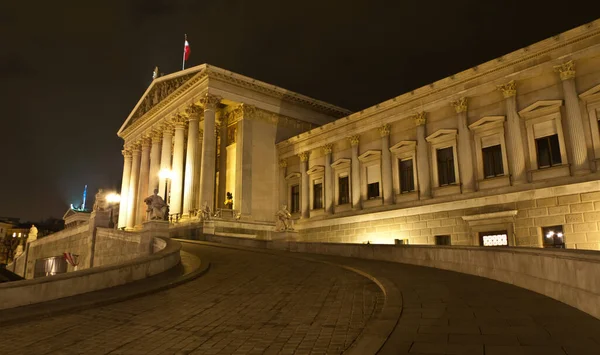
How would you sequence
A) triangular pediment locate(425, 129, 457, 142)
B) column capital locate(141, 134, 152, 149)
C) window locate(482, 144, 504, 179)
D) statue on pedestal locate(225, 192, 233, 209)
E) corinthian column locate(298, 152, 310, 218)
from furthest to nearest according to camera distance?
column capital locate(141, 134, 152, 149), statue on pedestal locate(225, 192, 233, 209), corinthian column locate(298, 152, 310, 218), triangular pediment locate(425, 129, 457, 142), window locate(482, 144, 504, 179)

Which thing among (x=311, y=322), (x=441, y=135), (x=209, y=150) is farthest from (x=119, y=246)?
(x=441, y=135)

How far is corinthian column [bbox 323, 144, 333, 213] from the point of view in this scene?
35.6 metres

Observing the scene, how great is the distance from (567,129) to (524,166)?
279cm

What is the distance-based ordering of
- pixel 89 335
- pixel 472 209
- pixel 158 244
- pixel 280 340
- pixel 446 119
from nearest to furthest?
pixel 280 340 → pixel 89 335 → pixel 158 244 → pixel 472 209 → pixel 446 119

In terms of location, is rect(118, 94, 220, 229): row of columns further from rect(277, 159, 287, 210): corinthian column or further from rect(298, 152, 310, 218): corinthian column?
rect(298, 152, 310, 218): corinthian column

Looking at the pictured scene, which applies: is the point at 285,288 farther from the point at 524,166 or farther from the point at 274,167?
the point at 274,167

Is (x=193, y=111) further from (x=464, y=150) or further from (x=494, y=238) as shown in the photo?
(x=494, y=238)

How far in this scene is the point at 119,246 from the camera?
24.6 meters

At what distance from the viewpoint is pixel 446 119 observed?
28.3 m

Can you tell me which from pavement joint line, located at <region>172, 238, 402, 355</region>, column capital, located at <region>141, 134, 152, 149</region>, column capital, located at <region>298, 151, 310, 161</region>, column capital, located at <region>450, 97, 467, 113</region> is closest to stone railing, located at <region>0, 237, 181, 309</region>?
pavement joint line, located at <region>172, 238, 402, 355</region>

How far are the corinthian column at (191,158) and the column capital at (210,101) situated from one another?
2.49m

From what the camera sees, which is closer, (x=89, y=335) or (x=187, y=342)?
(x=187, y=342)

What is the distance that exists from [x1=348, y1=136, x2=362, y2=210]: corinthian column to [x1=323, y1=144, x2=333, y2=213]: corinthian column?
2.47 m

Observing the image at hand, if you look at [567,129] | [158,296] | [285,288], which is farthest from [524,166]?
[158,296]
